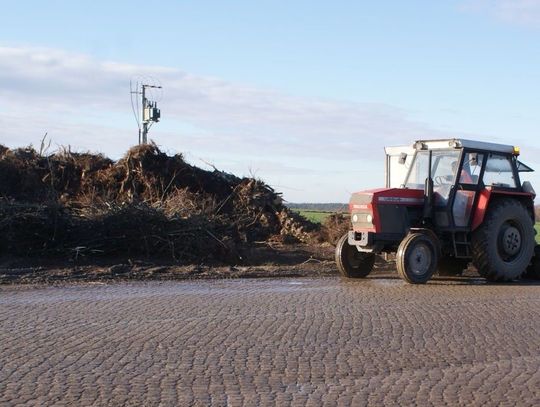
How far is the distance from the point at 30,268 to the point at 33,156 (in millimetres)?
7900

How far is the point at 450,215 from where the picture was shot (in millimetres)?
15852

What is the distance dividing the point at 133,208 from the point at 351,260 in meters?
4.90

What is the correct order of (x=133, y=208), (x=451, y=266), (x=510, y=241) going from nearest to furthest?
(x=510, y=241), (x=451, y=266), (x=133, y=208)

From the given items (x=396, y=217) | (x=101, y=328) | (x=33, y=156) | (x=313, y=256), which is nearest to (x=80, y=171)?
(x=33, y=156)

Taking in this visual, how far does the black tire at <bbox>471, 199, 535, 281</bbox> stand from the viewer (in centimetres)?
1574

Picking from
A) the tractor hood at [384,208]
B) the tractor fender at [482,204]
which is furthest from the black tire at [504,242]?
the tractor hood at [384,208]

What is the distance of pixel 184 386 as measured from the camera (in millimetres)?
7629

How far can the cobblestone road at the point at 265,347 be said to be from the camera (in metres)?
7.51

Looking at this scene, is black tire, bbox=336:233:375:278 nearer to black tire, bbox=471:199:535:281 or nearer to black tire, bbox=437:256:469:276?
black tire, bbox=437:256:469:276

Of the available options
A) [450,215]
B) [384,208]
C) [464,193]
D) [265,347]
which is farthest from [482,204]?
[265,347]

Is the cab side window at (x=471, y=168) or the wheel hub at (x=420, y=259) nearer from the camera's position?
the wheel hub at (x=420, y=259)

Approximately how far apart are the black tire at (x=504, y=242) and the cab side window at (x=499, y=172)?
38 cm

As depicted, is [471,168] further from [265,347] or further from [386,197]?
[265,347]

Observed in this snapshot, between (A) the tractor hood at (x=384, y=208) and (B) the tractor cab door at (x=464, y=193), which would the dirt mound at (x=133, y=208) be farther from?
(B) the tractor cab door at (x=464, y=193)
